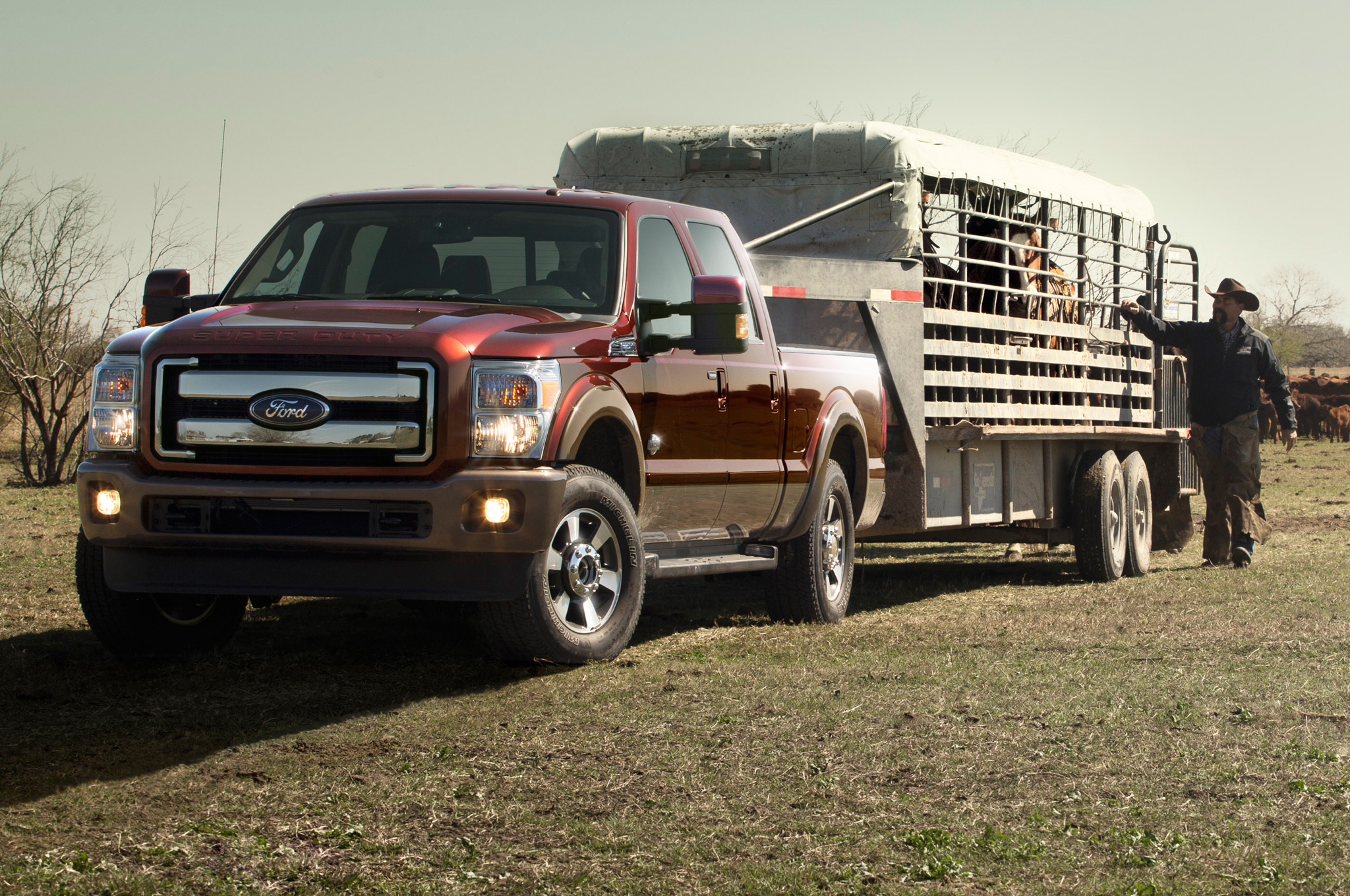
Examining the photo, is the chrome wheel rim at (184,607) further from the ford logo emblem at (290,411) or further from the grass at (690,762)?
the ford logo emblem at (290,411)

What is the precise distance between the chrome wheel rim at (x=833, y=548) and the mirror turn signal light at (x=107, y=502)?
4.05m

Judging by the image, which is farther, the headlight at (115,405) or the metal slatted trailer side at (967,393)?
the metal slatted trailer side at (967,393)

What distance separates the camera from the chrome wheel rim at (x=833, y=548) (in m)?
9.13

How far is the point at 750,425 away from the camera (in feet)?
26.8

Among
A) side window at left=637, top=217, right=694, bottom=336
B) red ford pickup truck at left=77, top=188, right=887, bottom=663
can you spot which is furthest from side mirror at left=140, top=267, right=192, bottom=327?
side window at left=637, top=217, right=694, bottom=336

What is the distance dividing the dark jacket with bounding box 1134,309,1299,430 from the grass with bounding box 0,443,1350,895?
4.95 meters

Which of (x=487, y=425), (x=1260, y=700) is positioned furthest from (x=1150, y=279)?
(x=487, y=425)

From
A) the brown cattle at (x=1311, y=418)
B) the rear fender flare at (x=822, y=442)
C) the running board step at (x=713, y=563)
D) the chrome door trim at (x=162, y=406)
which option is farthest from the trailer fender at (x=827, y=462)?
A: the brown cattle at (x=1311, y=418)

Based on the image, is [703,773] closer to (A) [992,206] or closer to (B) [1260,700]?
(B) [1260,700]

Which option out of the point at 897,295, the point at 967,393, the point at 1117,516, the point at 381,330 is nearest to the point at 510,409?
the point at 381,330

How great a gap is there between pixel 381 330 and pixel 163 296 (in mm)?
1669

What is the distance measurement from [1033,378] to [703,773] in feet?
23.3

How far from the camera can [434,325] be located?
20.8ft

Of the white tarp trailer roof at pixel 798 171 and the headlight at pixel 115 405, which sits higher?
the white tarp trailer roof at pixel 798 171
